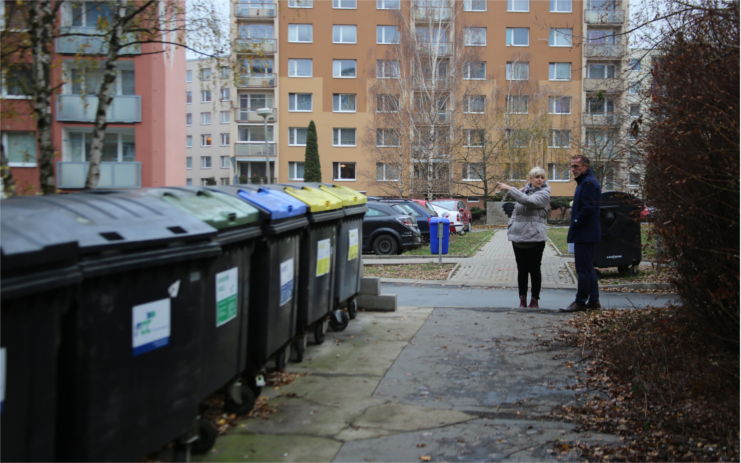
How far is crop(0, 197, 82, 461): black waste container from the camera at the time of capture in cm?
266

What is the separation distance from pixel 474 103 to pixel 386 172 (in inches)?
332

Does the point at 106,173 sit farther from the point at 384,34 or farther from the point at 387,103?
the point at 384,34

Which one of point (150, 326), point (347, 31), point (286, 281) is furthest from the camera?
point (347, 31)

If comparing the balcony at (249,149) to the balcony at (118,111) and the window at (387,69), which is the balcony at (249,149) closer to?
the window at (387,69)

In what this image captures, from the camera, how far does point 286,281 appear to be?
19.6 feet

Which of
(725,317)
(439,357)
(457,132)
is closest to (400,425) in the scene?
(439,357)

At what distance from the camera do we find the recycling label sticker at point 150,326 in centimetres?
353

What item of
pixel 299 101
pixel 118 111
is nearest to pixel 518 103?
pixel 299 101

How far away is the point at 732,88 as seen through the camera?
4.76 m

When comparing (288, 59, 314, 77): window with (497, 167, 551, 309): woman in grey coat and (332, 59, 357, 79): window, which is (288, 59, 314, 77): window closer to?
(332, 59, 357, 79): window

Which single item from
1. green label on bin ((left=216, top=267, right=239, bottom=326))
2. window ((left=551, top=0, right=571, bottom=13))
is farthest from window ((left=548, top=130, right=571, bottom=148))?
green label on bin ((left=216, top=267, right=239, bottom=326))

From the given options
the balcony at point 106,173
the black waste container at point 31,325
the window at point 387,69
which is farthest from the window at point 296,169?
the black waste container at point 31,325

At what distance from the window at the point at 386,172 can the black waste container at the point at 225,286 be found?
151 ft

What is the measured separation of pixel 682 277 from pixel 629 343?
901 mm
